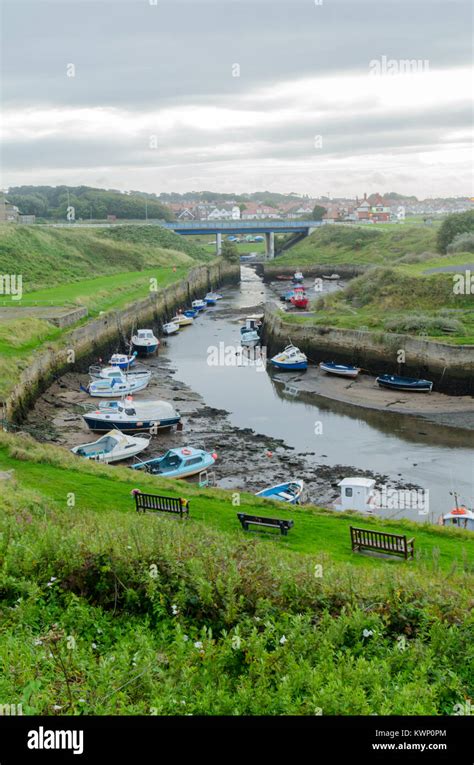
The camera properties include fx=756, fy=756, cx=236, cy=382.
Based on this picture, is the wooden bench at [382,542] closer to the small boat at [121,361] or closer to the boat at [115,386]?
the boat at [115,386]

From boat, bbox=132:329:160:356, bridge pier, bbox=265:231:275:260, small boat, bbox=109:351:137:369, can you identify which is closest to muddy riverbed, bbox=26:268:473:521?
small boat, bbox=109:351:137:369

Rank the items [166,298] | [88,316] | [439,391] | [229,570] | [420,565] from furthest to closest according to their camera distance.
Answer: [166,298] → [88,316] → [439,391] → [420,565] → [229,570]

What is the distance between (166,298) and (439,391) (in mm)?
30261

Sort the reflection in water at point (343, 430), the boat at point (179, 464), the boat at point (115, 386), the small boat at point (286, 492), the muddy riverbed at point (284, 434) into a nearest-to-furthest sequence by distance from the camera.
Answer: the small boat at point (286, 492), the boat at point (179, 464), the muddy riverbed at point (284, 434), the reflection in water at point (343, 430), the boat at point (115, 386)

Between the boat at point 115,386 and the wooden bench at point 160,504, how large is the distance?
1754 cm

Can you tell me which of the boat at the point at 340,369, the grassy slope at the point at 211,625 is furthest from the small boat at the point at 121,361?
the grassy slope at the point at 211,625

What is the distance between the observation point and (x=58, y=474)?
18594 millimetres

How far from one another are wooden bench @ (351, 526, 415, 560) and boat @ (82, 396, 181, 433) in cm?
1442

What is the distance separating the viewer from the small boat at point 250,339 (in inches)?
1835

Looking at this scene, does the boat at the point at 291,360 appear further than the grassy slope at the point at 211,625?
Yes
